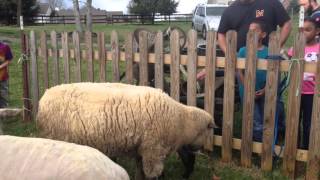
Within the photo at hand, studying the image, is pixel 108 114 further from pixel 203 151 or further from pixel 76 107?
pixel 203 151

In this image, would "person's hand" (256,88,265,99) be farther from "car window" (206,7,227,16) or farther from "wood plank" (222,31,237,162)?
"car window" (206,7,227,16)

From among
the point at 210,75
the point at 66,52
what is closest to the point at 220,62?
the point at 210,75

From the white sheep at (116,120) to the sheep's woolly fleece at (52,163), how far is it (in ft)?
4.95

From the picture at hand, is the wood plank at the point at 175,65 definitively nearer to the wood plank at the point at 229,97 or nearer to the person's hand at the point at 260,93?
the wood plank at the point at 229,97

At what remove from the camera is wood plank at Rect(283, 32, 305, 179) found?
482 cm

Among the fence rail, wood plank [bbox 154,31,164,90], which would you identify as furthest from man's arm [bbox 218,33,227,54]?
the fence rail

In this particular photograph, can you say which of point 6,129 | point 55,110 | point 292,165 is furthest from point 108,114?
point 6,129

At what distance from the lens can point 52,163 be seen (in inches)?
102

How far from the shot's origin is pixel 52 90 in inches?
181

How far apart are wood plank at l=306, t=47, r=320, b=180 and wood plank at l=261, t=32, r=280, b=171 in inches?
16.9

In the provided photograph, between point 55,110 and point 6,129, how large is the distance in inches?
121

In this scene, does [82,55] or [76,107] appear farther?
[82,55]

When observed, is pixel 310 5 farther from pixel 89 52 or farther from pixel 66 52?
pixel 66 52

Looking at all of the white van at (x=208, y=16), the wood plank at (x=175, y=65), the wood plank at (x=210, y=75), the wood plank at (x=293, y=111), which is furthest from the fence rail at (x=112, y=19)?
the wood plank at (x=293, y=111)
